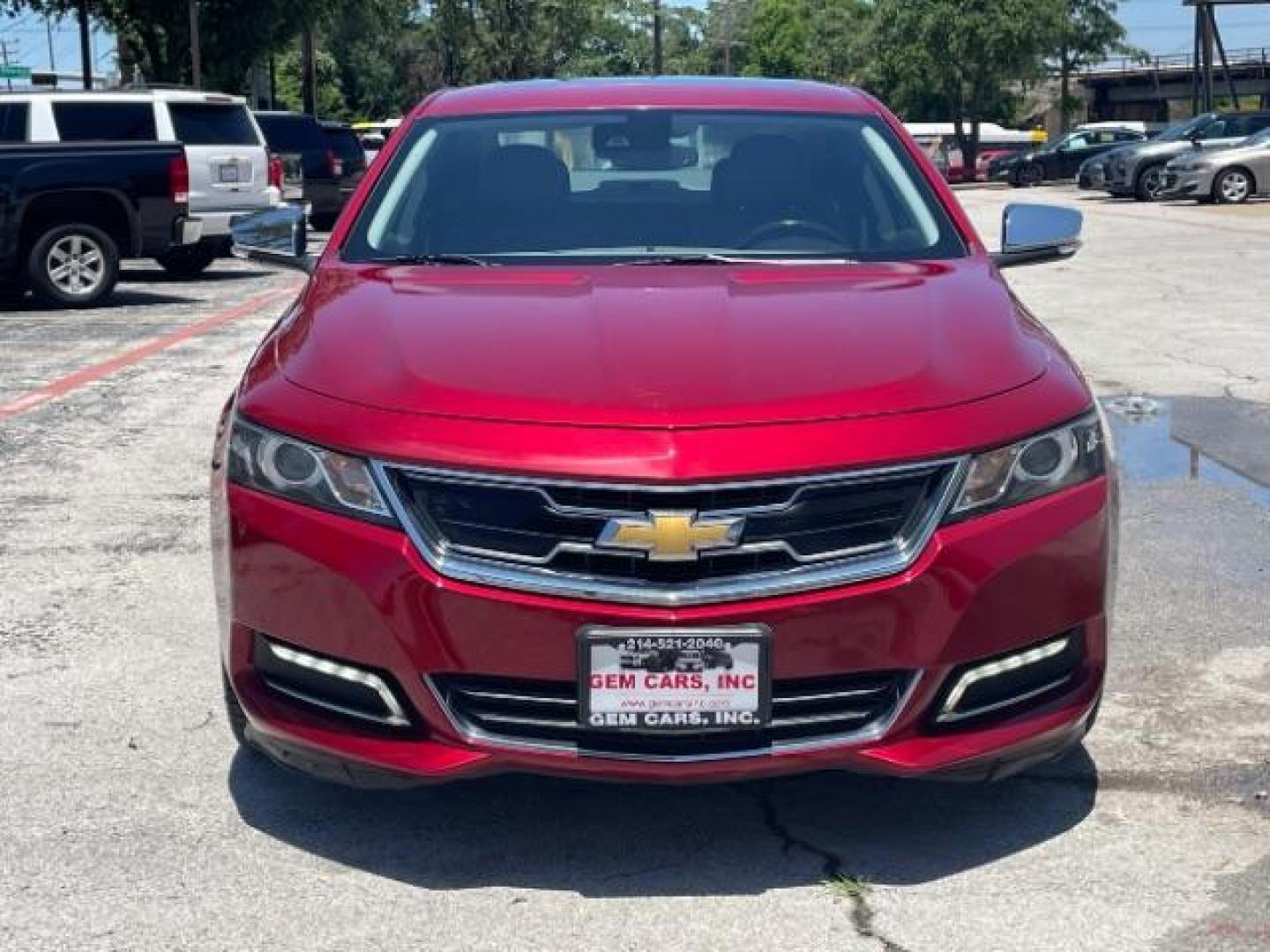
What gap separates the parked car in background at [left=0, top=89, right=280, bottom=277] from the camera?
17984 mm

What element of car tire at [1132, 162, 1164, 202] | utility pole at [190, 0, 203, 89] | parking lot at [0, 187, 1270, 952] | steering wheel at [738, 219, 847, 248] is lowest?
parking lot at [0, 187, 1270, 952]

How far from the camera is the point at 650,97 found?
565 cm

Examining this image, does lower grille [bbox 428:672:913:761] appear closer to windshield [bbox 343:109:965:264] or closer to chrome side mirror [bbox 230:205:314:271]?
windshield [bbox 343:109:965:264]

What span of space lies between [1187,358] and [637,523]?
29.5ft

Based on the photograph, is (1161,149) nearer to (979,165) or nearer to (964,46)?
(964,46)

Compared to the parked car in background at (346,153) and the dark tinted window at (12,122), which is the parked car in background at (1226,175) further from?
the dark tinted window at (12,122)

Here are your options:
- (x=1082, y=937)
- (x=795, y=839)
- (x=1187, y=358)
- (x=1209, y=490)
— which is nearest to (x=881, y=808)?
(x=795, y=839)

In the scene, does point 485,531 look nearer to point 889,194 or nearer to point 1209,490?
point 889,194

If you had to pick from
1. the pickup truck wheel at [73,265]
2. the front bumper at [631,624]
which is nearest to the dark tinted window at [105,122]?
the pickup truck wheel at [73,265]

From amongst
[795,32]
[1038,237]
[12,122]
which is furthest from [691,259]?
[795,32]

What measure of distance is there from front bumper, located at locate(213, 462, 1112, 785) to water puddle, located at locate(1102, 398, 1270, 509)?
4062mm

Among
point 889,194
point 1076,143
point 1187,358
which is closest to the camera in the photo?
point 889,194

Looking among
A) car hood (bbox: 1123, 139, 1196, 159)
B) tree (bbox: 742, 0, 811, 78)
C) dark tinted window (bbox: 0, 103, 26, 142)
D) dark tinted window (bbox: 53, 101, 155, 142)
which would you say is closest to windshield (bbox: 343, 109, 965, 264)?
dark tinted window (bbox: 0, 103, 26, 142)

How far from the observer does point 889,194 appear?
5.27 meters
